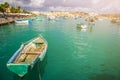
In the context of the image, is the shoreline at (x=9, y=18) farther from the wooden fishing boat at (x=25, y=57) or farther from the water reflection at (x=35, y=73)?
the water reflection at (x=35, y=73)

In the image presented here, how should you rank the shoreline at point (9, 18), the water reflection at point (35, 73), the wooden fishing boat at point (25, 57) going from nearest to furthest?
1. the wooden fishing boat at point (25, 57)
2. the water reflection at point (35, 73)
3. the shoreline at point (9, 18)

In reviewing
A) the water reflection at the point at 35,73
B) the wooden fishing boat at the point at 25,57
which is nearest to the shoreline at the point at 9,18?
the wooden fishing boat at the point at 25,57

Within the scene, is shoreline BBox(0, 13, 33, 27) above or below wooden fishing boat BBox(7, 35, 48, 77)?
above

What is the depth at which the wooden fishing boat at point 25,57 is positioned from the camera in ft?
62.9

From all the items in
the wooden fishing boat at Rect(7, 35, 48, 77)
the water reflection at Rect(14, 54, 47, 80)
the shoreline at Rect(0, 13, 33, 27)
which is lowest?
the water reflection at Rect(14, 54, 47, 80)

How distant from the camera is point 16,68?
1916 centimetres

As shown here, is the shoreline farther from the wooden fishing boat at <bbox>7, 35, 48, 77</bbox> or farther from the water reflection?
the water reflection

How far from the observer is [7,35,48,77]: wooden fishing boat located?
19.2 metres

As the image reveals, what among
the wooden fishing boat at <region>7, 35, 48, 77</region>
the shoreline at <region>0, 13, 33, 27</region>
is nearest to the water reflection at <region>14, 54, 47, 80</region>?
the wooden fishing boat at <region>7, 35, 48, 77</region>

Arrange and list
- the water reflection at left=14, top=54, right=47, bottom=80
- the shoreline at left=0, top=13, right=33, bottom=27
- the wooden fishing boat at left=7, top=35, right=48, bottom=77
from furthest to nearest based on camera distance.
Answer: the shoreline at left=0, top=13, right=33, bottom=27
the water reflection at left=14, top=54, right=47, bottom=80
the wooden fishing boat at left=7, top=35, right=48, bottom=77

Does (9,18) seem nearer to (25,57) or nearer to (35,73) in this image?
(25,57)

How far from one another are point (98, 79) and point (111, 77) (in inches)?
75.5

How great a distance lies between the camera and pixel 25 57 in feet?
81.7

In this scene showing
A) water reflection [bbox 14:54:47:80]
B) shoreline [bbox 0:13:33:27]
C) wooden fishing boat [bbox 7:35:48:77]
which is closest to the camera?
wooden fishing boat [bbox 7:35:48:77]
